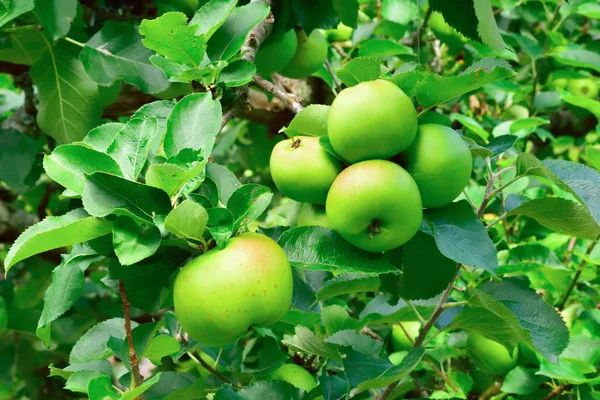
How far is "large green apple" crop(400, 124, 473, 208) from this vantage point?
604 mm

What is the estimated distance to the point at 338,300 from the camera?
1149mm

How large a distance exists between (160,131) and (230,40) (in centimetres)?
16

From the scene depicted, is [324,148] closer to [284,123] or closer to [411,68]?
[411,68]

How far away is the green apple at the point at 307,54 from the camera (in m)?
1.14

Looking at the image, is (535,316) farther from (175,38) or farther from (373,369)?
(175,38)

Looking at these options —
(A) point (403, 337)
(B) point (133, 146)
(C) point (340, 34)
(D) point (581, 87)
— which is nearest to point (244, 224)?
(B) point (133, 146)

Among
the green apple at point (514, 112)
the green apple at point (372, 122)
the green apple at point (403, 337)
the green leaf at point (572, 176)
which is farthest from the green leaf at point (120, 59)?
the green apple at point (514, 112)

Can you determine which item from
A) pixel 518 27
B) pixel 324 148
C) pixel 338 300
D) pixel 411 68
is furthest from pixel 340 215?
pixel 518 27

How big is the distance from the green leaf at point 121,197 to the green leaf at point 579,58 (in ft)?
4.36

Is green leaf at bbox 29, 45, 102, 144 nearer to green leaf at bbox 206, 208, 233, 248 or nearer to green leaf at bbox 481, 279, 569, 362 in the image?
green leaf at bbox 206, 208, 233, 248

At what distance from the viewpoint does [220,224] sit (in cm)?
59

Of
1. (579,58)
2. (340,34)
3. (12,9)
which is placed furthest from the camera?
(340,34)

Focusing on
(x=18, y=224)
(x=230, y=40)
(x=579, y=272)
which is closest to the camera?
(x=230, y=40)

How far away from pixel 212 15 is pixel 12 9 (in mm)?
393
